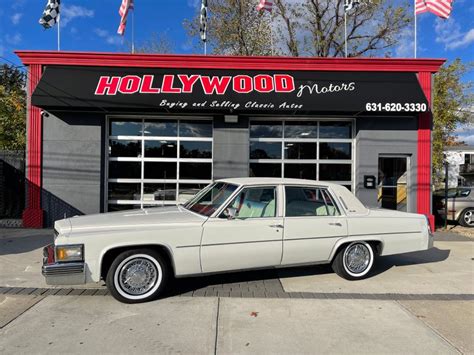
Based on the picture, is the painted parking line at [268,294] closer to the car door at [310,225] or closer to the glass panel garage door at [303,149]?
the car door at [310,225]

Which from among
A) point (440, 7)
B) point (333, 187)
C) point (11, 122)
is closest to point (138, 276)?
point (333, 187)

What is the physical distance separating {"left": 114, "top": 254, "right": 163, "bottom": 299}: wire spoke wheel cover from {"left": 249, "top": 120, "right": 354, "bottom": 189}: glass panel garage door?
21.9 feet

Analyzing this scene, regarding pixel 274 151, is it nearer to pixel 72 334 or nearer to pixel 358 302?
pixel 358 302

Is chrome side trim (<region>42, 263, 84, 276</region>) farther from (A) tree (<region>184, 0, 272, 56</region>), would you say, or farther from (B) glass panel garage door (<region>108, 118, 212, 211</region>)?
(A) tree (<region>184, 0, 272, 56</region>)

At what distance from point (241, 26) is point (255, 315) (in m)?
21.4

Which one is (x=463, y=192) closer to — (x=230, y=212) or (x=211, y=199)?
(x=211, y=199)

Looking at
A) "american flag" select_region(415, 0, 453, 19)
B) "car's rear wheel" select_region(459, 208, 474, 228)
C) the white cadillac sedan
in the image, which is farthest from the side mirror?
"car's rear wheel" select_region(459, 208, 474, 228)

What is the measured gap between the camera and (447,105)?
17516 millimetres

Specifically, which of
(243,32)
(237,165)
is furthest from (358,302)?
(243,32)

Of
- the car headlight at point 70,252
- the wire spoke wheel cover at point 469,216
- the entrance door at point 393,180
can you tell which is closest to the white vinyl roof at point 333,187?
the car headlight at point 70,252

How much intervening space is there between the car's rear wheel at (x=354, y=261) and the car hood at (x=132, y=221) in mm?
2235

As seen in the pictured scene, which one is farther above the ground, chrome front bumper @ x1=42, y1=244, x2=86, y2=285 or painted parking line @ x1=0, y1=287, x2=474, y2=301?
chrome front bumper @ x1=42, y1=244, x2=86, y2=285

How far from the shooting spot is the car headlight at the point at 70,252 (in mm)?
4527

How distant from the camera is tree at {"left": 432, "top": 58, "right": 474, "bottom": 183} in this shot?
1738cm
